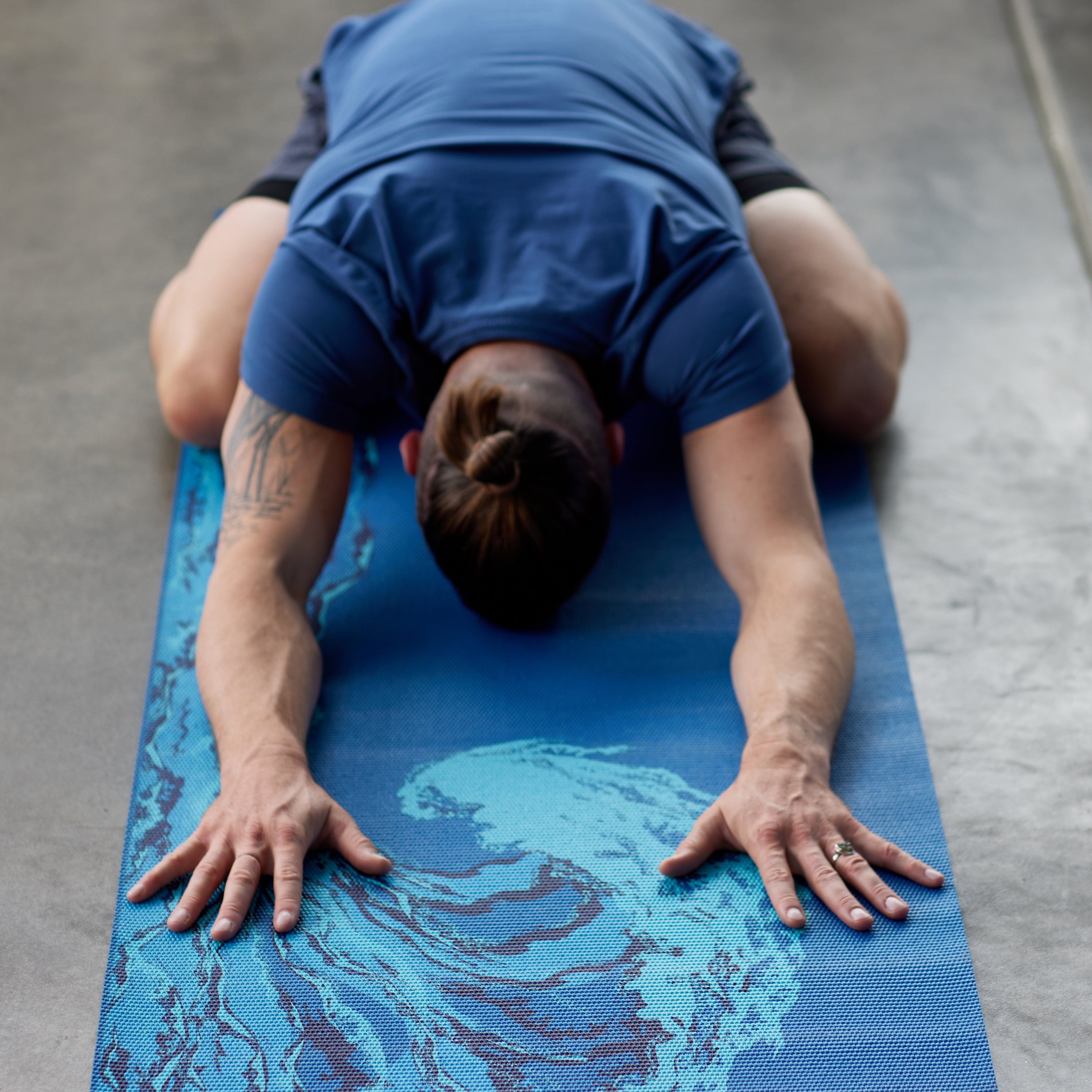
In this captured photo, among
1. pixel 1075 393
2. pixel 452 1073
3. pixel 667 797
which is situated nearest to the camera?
pixel 452 1073

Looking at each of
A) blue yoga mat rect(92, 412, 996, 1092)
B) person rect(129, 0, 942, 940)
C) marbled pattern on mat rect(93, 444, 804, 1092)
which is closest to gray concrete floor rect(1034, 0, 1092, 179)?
person rect(129, 0, 942, 940)

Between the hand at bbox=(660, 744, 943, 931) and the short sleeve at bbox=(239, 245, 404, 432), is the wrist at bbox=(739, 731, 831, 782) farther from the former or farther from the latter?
the short sleeve at bbox=(239, 245, 404, 432)

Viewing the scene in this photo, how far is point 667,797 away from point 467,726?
321mm

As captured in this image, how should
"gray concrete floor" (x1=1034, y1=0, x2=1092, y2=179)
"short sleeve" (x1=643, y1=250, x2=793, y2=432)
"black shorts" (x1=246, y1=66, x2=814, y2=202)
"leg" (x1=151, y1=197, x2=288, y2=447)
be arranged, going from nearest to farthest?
"short sleeve" (x1=643, y1=250, x2=793, y2=432) < "leg" (x1=151, y1=197, x2=288, y2=447) < "black shorts" (x1=246, y1=66, x2=814, y2=202) < "gray concrete floor" (x1=1034, y1=0, x2=1092, y2=179)

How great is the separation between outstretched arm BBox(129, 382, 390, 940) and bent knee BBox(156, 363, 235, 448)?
0.30 metres

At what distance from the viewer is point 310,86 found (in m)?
2.41

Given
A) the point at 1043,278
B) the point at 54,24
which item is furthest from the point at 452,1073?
the point at 54,24

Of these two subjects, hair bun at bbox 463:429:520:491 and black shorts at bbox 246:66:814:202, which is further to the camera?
black shorts at bbox 246:66:814:202

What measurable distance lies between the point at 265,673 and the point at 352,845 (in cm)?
29

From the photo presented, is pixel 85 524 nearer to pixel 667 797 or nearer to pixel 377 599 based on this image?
pixel 377 599

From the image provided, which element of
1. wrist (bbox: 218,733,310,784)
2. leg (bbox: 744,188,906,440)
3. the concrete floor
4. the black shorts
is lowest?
the concrete floor

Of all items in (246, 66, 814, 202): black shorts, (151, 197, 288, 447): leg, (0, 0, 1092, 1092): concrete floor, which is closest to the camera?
(0, 0, 1092, 1092): concrete floor

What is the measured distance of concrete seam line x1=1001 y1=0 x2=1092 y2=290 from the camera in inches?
109

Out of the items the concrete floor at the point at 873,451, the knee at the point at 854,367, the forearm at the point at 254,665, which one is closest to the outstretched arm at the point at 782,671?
the concrete floor at the point at 873,451
